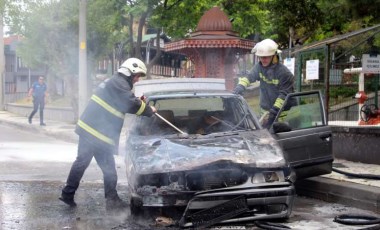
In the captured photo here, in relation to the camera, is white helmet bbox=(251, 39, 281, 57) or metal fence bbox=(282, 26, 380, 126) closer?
white helmet bbox=(251, 39, 281, 57)

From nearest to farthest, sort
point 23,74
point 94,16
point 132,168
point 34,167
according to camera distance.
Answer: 1. point 132,168
2. point 34,167
3. point 94,16
4. point 23,74

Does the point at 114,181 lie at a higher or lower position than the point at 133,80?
lower

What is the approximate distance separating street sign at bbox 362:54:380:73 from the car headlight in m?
A: 6.93

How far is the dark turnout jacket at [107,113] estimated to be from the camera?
658 centimetres

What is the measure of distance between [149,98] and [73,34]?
470 inches

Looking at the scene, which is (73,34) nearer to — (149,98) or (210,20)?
(210,20)

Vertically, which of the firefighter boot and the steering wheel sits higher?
the steering wheel

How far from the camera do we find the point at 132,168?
5.74 meters

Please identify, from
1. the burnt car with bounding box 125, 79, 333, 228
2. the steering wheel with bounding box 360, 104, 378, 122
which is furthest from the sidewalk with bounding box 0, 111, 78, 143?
the burnt car with bounding box 125, 79, 333, 228

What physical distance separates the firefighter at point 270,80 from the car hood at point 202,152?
4.40ft

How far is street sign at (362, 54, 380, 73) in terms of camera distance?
462 inches

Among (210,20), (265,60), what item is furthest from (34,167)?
(210,20)

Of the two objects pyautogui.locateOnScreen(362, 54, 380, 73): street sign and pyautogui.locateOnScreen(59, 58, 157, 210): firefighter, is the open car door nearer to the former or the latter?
pyautogui.locateOnScreen(59, 58, 157, 210): firefighter

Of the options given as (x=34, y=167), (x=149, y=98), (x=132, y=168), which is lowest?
(x=34, y=167)
